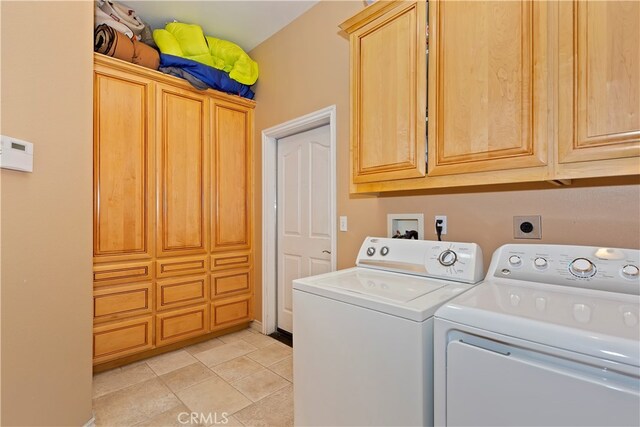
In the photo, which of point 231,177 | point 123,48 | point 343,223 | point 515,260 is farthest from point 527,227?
point 123,48

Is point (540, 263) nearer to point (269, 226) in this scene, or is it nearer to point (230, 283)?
point (269, 226)

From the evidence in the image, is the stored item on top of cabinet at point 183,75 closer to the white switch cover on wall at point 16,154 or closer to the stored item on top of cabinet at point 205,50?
the stored item on top of cabinet at point 205,50

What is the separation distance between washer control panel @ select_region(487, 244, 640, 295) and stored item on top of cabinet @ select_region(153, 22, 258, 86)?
2.63 metres

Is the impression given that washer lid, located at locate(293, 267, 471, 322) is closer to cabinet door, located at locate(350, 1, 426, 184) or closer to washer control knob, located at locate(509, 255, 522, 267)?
washer control knob, located at locate(509, 255, 522, 267)

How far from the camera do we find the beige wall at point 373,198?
1.22 meters

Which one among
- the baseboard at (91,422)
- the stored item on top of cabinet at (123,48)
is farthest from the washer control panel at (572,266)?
the stored item on top of cabinet at (123,48)

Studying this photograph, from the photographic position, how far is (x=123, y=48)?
2268 mm

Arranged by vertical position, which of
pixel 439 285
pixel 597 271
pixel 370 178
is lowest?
pixel 439 285

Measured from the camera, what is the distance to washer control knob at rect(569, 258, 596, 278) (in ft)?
3.56

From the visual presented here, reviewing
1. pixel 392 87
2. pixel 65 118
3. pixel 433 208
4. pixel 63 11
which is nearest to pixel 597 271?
pixel 433 208

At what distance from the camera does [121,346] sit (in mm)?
2311

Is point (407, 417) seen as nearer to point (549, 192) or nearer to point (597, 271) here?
point (597, 271)

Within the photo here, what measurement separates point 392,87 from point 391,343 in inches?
46.6

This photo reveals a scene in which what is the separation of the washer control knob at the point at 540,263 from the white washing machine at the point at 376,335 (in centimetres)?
21
